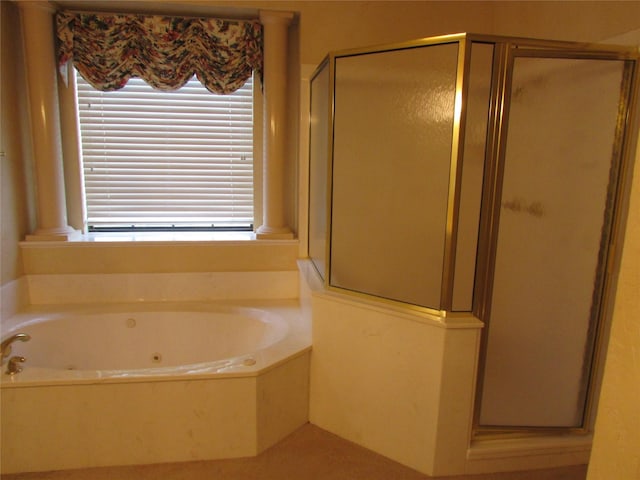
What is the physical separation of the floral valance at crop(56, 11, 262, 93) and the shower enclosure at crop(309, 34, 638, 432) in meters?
0.87

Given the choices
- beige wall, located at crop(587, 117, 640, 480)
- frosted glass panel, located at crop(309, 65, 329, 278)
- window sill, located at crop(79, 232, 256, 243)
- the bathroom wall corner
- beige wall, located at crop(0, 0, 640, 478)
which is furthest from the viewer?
window sill, located at crop(79, 232, 256, 243)

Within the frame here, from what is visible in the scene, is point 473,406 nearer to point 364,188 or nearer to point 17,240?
point 364,188

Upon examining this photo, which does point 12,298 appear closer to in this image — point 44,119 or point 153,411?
point 44,119

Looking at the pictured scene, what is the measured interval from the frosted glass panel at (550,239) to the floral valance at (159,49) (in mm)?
1618

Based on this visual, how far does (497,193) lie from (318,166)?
0.98 meters

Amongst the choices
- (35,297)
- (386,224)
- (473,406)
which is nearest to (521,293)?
(473,406)

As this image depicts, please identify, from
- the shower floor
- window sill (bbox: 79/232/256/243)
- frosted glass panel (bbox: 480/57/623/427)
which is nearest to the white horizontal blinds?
window sill (bbox: 79/232/256/243)

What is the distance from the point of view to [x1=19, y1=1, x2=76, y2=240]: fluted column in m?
2.27

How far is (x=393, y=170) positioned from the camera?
69.7 inches

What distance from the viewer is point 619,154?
163 cm

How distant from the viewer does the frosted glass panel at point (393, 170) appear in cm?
162

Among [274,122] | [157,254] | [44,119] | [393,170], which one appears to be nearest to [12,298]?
[157,254]

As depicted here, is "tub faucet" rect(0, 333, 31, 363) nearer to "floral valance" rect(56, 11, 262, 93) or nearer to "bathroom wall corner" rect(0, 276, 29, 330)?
"bathroom wall corner" rect(0, 276, 29, 330)

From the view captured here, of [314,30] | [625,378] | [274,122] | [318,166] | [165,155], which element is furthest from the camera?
[165,155]
